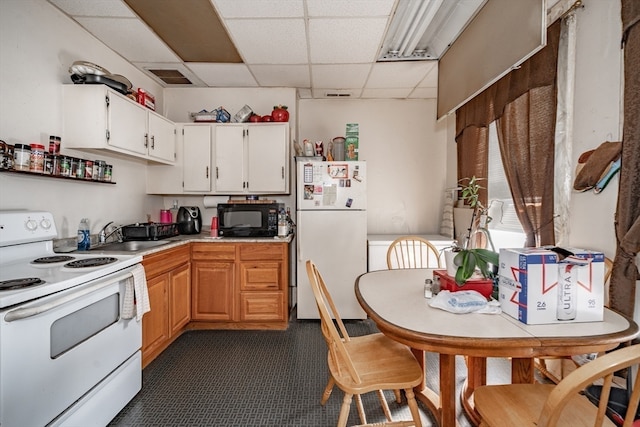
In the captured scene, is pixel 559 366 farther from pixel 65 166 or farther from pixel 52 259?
pixel 65 166

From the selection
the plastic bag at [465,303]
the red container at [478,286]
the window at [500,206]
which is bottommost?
the plastic bag at [465,303]

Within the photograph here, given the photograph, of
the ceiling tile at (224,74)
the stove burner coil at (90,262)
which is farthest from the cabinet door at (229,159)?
Answer: the stove burner coil at (90,262)

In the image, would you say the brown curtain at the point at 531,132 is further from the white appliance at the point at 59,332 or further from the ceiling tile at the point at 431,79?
the white appliance at the point at 59,332

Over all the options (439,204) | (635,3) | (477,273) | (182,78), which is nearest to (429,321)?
(477,273)

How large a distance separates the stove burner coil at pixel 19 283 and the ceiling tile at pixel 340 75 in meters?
2.70

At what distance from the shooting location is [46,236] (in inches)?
74.2

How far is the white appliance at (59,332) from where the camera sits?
117cm

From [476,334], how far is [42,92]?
2966 millimetres

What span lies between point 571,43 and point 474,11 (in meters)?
0.69

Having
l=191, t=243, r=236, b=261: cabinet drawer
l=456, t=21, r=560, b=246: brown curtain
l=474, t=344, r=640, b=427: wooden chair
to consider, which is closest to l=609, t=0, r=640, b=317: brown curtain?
l=456, t=21, r=560, b=246: brown curtain

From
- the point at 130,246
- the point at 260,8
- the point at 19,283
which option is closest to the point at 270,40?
the point at 260,8

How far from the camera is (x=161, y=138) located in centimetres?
300

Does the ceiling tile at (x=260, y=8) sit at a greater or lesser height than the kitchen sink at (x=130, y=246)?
greater

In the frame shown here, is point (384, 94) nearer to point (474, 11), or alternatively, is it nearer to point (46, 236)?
point (474, 11)
